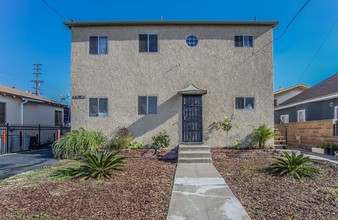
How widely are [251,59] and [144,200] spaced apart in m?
9.61

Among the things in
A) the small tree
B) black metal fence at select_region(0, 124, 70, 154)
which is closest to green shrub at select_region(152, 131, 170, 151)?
the small tree

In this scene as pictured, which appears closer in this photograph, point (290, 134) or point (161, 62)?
point (161, 62)

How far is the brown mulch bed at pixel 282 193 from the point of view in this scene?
4.61m

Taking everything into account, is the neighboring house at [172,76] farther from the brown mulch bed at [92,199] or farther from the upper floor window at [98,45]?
the brown mulch bed at [92,199]

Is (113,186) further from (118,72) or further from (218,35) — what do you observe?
(218,35)

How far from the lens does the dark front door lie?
12133 millimetres

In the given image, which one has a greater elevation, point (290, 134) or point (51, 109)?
point (51, 109)

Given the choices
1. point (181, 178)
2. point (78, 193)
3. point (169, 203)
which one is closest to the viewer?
point (169, 203)

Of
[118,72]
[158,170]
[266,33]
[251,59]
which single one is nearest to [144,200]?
[158,170]

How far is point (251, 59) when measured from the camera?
12281 millimetres

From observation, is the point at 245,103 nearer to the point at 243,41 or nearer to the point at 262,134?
the point at 262,134

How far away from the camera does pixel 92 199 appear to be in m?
5.39

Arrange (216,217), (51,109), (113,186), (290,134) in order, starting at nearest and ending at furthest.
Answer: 1. (216,217)
2. (113,186)
3. (290,134)
4. (51,109)

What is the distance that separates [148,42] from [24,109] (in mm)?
11212
